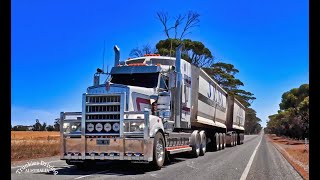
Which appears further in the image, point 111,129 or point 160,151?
point 160,151

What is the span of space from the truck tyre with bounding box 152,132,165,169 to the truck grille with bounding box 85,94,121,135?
4.20ft

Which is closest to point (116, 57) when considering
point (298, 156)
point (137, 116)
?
point (137, 116)

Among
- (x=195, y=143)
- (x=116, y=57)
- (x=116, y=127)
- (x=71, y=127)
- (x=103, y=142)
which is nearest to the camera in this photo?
(x=103, y=142)

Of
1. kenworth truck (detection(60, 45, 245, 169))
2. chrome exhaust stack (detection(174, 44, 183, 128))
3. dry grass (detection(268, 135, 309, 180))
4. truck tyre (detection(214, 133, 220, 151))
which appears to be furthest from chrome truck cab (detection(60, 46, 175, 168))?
truck tyre (detection(214, 133, 220, 151))

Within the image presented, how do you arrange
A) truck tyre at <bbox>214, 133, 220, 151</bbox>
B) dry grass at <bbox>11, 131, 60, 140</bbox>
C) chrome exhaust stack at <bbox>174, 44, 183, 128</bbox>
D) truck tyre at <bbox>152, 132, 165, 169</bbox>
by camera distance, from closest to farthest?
truck tyre at <bbox>152, 132, 165, 169</bbox>
chrome exhaust stack at <bbox>174, 44, 183, 128</bbox>
truck tyre at <bbox>214, 133, 220, 151</bbox>
dry grass at <bbox>11, 131, 60, 140</bbox>

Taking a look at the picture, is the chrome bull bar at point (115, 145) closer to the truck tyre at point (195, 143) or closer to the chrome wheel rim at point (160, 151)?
the chrome wheel rim at point (160, 151)

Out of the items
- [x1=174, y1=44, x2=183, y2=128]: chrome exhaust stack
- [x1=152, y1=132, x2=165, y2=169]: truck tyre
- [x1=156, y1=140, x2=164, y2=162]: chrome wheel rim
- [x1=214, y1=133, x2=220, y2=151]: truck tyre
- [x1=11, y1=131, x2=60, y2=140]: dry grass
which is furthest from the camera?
[x1=11, y1=131, x2=60, y2=140]: dry grass

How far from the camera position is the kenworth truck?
12.2 meters

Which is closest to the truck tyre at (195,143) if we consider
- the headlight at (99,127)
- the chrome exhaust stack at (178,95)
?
the chrome exhaust stack at (178,95)

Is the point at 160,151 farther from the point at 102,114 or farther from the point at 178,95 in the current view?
the point at 178,95

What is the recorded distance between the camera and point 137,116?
1300cm

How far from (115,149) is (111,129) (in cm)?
65

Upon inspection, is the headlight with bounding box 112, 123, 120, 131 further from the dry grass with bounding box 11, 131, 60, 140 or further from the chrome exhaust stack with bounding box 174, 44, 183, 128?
the dry grass with bounding box 11, 131, 60, 140
